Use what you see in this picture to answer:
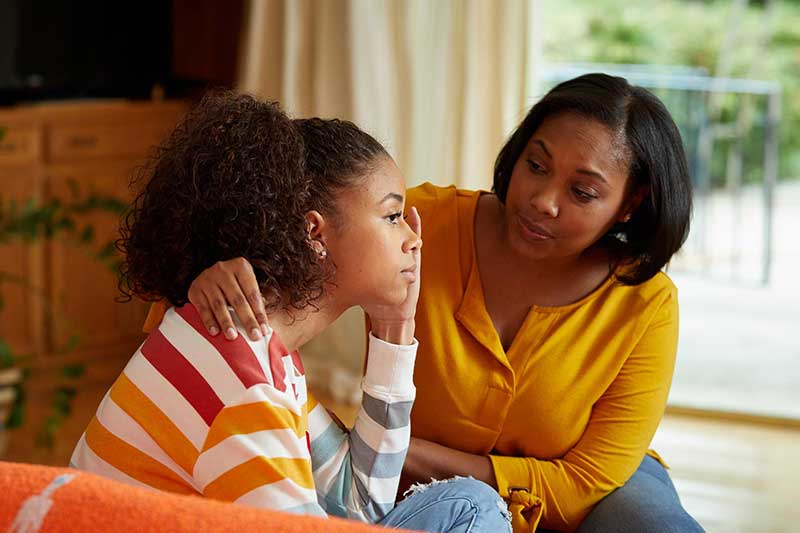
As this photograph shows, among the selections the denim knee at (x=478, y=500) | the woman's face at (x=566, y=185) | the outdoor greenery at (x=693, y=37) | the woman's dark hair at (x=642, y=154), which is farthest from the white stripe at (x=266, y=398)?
the outdoor greenery at (x=693, y=37)

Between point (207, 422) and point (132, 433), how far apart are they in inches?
4.1

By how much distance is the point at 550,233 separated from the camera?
68.6 inches

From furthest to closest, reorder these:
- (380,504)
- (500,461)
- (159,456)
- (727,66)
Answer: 1. (727,66)
2. (500,461)
3. (380,504)
4. (159,456)

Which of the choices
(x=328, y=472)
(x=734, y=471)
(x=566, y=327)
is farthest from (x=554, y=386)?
(x=734, y=471)

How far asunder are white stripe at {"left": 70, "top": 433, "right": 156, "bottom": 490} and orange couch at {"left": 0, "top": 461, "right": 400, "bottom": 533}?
9.3 inches

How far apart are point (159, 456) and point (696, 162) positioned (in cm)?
386

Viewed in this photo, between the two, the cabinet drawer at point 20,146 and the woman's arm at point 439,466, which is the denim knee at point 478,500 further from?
the cabinet drawer at point 20,146

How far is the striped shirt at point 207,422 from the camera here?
120 centimetres

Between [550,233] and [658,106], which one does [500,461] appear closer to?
[550,233]

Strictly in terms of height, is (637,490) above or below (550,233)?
below

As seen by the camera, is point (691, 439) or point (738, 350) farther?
point (738, 350)

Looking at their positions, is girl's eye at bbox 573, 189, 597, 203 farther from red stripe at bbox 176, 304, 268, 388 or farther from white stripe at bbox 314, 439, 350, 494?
red stripe at bbox 176, 304, 268, 388

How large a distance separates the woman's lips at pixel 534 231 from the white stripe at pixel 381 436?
15.1 inches

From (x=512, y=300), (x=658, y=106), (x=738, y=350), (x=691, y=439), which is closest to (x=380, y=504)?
(x=512, y=300)
